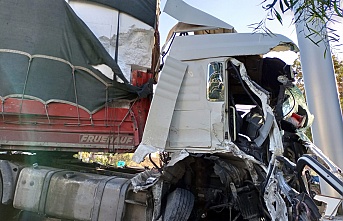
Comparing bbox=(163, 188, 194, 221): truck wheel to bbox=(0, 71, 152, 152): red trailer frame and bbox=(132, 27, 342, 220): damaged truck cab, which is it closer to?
bbox=(132, 27, 342, 220): damaged truck cab

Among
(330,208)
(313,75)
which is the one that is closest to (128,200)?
(330,208)

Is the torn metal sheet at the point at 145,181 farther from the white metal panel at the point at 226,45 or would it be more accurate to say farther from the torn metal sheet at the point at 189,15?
the torn metal sheet at the point at 189,15

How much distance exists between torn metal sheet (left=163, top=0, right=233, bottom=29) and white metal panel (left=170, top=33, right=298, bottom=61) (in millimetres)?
184

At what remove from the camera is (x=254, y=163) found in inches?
135

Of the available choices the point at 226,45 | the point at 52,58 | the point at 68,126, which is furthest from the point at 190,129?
the point at 52,58

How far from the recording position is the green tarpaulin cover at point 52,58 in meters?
4.21

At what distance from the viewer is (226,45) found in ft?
12.3

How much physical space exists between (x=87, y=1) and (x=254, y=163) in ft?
10.6

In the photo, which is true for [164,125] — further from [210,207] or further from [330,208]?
[330,208]

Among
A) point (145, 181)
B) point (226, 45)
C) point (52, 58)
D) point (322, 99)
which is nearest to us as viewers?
point (226, 45)

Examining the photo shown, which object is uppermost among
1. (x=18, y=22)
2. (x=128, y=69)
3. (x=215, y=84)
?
(x=18, y=22)

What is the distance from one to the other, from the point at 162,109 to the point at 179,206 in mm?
1123

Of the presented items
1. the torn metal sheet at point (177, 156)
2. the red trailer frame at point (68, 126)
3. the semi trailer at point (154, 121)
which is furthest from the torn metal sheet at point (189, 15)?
the torn metal sheet at point (177, 156)

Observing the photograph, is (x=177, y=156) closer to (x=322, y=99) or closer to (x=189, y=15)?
(x=189, y=15)
